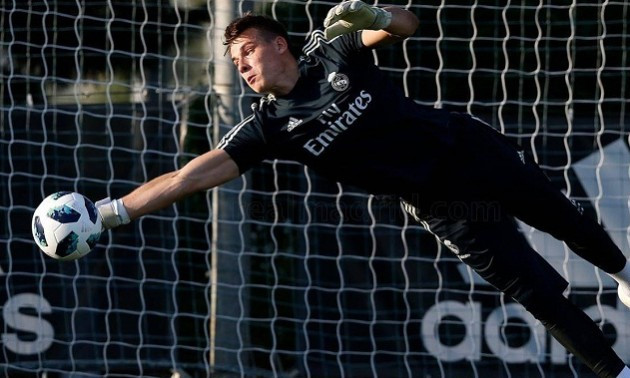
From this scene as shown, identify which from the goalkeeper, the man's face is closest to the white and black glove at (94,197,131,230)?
the goalkeeper

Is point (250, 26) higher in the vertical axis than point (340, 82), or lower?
higher

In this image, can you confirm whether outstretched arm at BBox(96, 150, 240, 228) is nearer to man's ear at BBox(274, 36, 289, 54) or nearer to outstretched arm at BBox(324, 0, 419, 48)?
man's ear at BBox(274, 36, 289, 54)

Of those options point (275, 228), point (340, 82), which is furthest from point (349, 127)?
point (275, 228)

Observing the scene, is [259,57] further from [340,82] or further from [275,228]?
[275,228]

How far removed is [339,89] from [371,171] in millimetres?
372

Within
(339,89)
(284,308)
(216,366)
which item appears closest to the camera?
A: (339,89)

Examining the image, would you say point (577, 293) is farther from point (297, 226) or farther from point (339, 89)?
point (339, 89)

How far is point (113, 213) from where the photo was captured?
4.50 m

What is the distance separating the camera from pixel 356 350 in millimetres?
6934

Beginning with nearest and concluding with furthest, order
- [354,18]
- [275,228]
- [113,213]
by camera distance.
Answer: [354,18] → [113,213] → [275,228]

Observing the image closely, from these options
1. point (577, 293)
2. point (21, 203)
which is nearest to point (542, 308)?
point (577, 293)

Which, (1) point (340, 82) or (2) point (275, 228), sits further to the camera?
(2) point (275, 228)

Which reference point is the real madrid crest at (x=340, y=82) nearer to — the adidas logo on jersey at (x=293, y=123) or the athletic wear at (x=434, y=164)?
the athletic wear at (x=434, y=164)

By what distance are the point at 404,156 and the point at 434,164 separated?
5.2 inches
